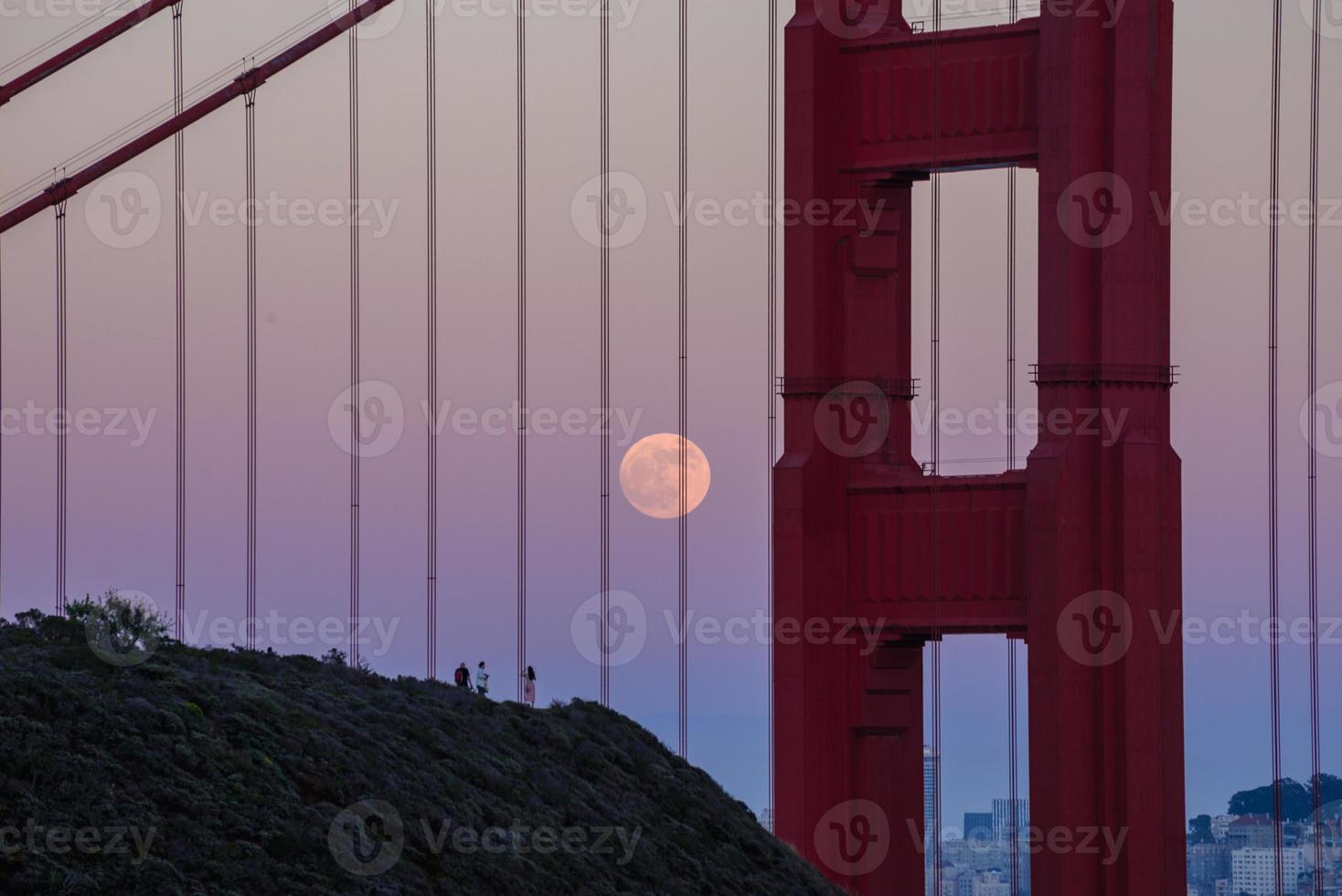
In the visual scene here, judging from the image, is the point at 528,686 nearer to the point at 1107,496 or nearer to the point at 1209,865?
the point at 1107,496

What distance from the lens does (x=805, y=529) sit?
4216cm

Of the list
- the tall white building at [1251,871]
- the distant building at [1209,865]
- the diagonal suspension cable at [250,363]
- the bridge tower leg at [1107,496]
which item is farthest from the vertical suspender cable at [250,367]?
the distant building at [1209,865]

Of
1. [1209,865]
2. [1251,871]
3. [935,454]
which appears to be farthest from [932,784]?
[1209,865]

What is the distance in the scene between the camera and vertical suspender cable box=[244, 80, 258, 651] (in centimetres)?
3581

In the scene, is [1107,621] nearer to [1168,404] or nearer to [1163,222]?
[1168,404]

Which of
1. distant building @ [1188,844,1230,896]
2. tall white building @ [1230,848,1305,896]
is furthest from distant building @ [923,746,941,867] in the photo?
distant building @ [1188,844,1230,896]

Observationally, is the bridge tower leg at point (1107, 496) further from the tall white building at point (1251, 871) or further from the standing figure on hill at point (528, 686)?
the tall white building at point (1251, 871)

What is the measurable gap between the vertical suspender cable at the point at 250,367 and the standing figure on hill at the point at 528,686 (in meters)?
7.53

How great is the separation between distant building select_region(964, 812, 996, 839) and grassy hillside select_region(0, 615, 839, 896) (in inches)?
4102

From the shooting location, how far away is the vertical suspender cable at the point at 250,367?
1410 inches

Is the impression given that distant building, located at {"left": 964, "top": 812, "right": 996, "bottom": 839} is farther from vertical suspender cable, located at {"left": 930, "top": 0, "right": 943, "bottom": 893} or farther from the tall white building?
vertical suspender cable, located at {"left": 930, "top": 0, "right": 943, "bottom": 893}

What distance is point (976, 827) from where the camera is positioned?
156125mm

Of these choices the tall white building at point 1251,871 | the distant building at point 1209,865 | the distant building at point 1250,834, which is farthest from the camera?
the distant building at point 1209,865

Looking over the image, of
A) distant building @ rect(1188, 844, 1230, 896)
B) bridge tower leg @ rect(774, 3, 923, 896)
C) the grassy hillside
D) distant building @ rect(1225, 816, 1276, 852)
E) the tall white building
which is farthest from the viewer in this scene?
distant building @ rect(1188, 844, 1230, 896)
